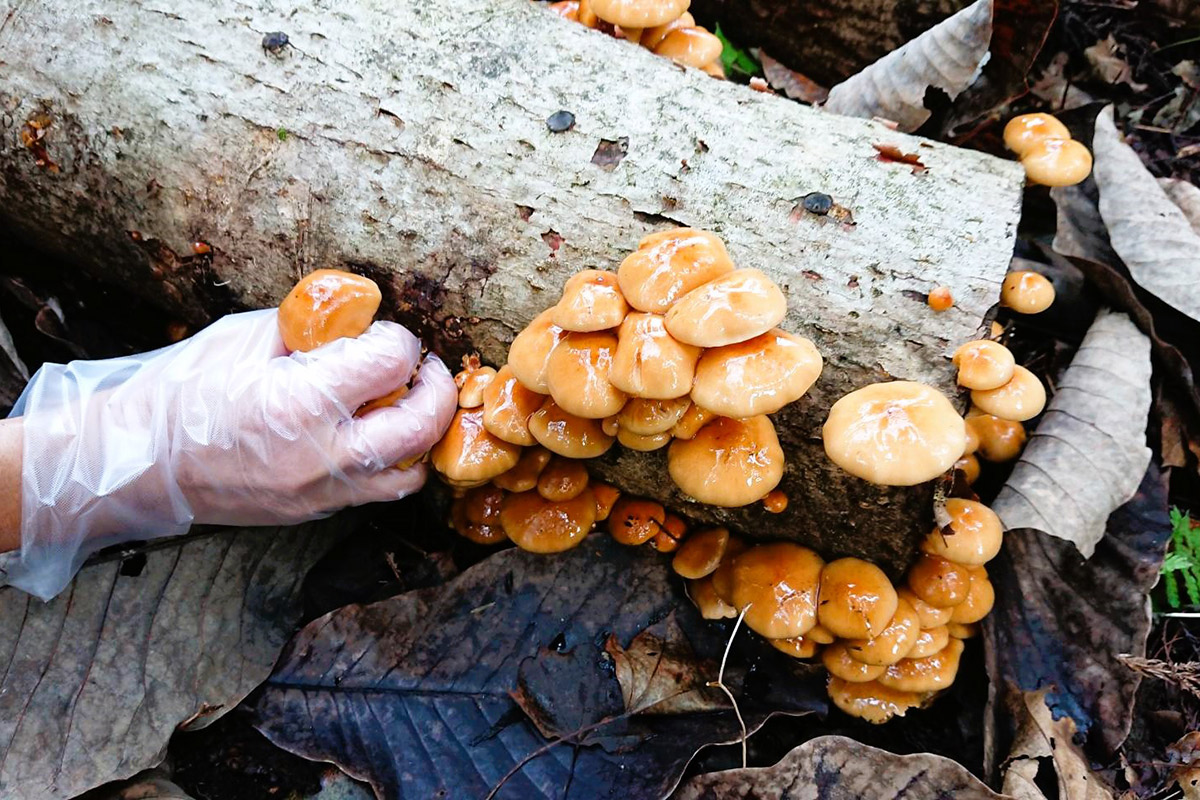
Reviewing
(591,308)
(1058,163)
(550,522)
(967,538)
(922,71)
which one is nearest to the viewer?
(591,308)

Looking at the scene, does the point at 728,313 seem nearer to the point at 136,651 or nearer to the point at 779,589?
the point at 779,589

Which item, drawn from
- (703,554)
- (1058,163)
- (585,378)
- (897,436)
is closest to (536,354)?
(585,378)

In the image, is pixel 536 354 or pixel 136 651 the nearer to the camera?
pixel 536 354

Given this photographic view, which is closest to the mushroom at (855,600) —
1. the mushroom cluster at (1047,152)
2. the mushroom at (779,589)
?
the mushroom at (779,589)

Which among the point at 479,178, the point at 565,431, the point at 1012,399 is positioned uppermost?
the point at 479,178

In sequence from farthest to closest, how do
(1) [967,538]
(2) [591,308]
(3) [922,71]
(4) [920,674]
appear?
1. (3) [922,71]
2. (4) [920,674]
3. (1) [967,538]
4. (2) [591,308]

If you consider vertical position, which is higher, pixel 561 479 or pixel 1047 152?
pixel 1047 152

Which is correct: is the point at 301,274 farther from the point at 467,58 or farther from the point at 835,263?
the point at 835,263

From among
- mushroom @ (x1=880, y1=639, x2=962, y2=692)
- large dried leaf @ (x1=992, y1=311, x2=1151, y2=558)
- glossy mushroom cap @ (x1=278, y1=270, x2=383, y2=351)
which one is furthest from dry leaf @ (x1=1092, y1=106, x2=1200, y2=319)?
glossy mushroom cap @ (x1=278, y1=270, x2=383, y2=351)
